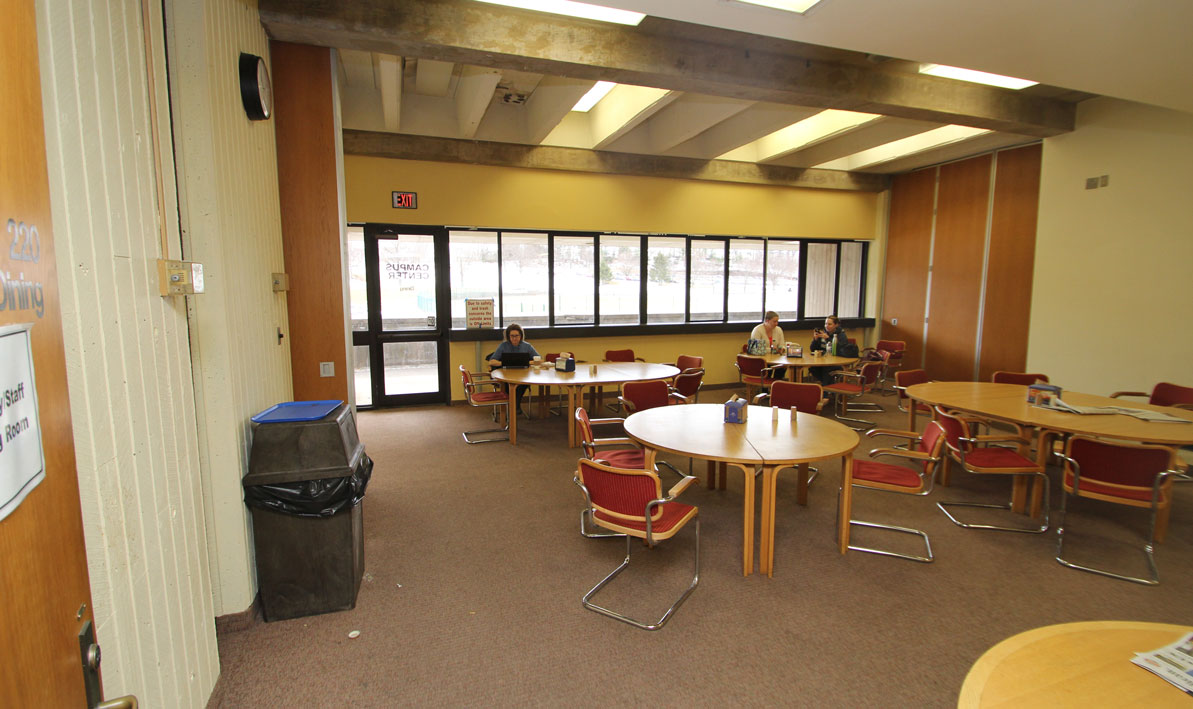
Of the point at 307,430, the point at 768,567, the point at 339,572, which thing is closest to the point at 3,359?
the point at 307,430

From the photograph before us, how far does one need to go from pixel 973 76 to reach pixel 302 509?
23.1ft

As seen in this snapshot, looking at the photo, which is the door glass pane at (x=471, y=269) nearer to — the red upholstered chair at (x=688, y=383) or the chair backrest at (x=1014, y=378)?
the red upholstered chair at (x=688, y=383)

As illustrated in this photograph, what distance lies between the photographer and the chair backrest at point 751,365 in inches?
272

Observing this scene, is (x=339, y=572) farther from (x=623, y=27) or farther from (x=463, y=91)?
(x=463, y=91)

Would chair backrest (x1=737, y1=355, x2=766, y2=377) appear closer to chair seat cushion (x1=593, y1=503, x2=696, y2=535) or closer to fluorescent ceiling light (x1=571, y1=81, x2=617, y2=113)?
fluorescent ceiling light (x1=571, y1=81, x2=617, y2=113)

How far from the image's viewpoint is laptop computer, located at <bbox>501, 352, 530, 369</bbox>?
21.8 feet

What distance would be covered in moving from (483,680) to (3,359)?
2.19 m

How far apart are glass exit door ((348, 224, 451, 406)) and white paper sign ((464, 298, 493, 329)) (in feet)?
1.08

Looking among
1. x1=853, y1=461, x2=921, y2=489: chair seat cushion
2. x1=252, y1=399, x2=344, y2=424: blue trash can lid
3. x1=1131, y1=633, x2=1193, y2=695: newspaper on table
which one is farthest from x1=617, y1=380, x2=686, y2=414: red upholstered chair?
x1=1131, y1=633, x2=1193, y2=695: newspaper on table

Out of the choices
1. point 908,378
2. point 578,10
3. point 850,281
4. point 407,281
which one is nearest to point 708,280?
point 850,281

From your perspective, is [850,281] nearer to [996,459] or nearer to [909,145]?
[909,145]

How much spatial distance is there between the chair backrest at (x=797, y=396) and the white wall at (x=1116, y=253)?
3.93 m

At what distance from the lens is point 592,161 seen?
809 centimetres

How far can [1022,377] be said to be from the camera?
5.81 m
